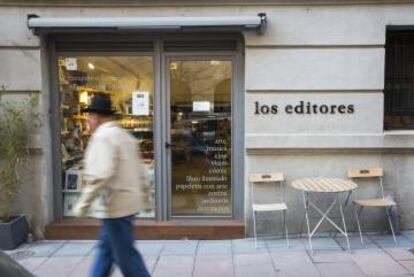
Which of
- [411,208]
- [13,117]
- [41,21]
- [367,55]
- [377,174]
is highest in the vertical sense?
[41,21]

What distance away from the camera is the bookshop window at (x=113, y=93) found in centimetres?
724

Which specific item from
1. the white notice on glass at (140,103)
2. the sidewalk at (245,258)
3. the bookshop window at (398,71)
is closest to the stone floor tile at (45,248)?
the sidewalk at (245,258)

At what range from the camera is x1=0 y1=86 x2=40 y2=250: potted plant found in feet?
21.7

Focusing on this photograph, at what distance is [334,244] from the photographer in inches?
260

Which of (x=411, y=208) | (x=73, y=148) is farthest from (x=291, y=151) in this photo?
(x=73, y=148)

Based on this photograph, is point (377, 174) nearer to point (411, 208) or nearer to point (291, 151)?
point (411, 208)

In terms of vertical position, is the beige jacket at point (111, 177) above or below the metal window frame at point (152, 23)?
below

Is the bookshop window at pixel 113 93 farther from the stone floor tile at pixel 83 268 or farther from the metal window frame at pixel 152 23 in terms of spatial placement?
the stone floor tile at pixel 83 268

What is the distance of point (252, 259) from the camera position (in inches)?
241

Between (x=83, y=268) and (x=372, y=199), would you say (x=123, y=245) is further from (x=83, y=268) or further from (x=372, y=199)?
(x=372, y=199)

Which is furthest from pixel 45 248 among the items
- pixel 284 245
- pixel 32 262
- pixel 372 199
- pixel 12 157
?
pixel 372 199

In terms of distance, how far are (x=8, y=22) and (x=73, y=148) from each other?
195cm

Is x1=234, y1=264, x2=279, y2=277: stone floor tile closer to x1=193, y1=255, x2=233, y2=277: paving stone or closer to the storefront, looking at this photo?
x1=193, y1=255, x2=233, y2=277: paving stone

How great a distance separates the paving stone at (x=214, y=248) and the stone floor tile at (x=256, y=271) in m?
0.58
